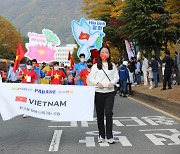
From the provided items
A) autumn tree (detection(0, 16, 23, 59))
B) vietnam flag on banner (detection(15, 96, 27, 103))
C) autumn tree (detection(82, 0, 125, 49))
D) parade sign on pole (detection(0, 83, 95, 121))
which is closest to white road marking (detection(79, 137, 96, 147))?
parade sign on pole (detection(0, 83, 95, 121))

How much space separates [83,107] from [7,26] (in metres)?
88.0

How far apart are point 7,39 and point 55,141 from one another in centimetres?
9002

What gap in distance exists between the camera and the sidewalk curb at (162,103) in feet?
41.8

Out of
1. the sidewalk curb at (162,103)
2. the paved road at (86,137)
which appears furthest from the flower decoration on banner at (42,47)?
the paved road at (86,137)

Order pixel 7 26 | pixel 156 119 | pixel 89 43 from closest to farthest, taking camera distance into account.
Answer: pixel 156 119, pixel 89 43, pixel 7 26

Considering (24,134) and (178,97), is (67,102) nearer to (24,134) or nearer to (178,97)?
(24,134)

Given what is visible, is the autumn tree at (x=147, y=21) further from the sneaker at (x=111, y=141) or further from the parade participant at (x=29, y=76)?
the sneaker at (x=111, y=141)

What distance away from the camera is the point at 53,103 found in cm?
797

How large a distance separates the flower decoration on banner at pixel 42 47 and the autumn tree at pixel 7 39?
73373 millimetres

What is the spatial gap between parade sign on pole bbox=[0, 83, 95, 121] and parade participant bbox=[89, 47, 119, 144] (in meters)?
0.18

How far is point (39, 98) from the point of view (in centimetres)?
806

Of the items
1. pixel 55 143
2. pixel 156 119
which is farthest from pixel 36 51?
pixel 55 143

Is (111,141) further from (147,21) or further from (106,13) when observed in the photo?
(106,13)

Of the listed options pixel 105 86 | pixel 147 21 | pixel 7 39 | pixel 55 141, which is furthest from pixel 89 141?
pixel 7 39
